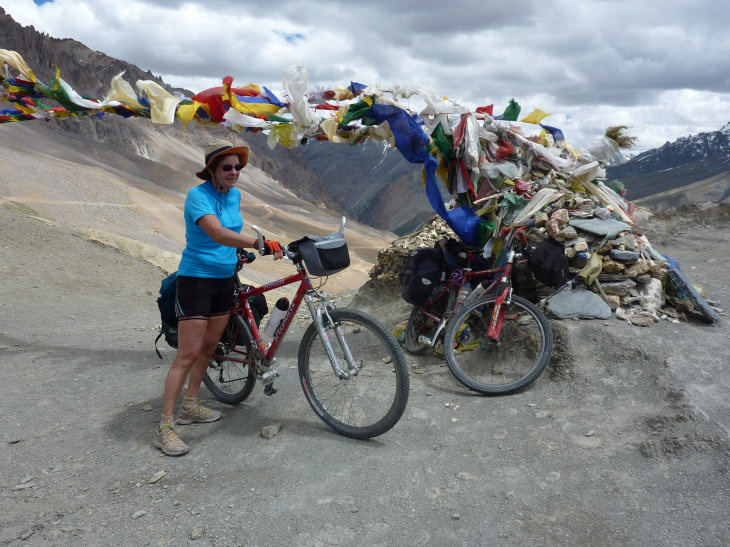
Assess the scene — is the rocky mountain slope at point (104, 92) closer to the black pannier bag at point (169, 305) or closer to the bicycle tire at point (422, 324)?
the bicycle tire at point (422, 324)

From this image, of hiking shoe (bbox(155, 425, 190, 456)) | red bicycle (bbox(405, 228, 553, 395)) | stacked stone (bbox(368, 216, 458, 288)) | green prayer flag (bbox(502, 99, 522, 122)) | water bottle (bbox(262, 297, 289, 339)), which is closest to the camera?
hiking shoe (bbox(155, 425, 190, 456))

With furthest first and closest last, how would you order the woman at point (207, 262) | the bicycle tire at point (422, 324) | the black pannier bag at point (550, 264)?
the bicycle tire at point (422, 324)
the black pannier bag at point (550, 264)
the woman at point (207, 262)

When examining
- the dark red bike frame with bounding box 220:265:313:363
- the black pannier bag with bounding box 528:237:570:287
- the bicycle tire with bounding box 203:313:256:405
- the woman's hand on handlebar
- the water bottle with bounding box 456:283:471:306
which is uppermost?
the black pannier bag with bounding box 528:237:570:287

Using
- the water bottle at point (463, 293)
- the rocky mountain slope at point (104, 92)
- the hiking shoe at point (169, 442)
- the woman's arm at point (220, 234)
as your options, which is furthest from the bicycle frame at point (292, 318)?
the rocky mountain slope at point (104, 92)

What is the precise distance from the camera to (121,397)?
4.92 metres

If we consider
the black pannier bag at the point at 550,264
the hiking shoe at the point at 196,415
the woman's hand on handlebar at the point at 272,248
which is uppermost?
the black pannier bag at the point at 550,264

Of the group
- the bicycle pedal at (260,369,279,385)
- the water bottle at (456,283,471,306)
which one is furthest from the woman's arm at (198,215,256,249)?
the water bottle at (456,283,471,306)

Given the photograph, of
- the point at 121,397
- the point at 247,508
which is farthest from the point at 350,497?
the point at 121,397

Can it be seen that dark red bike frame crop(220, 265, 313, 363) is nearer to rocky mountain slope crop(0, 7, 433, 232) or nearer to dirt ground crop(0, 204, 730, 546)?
dirt ground crop(0, 204, 730, 546)

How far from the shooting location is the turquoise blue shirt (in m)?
3.46

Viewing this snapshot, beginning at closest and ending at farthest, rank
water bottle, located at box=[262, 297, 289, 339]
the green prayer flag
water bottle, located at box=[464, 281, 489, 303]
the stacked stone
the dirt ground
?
the dirt ground, water bottle, located at box=[262, 297, 289, 339], water bottle, located at box=[464, 281, 489, 303], the green prayer flag, the stacked stone

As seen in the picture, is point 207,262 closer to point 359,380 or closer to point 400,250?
point 359,380

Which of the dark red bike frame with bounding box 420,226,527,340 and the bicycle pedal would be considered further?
the dark red bike frame with bounding box 420,226,527,340

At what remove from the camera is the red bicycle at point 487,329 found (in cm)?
439
